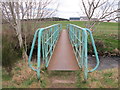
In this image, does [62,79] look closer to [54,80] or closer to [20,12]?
[54,80]

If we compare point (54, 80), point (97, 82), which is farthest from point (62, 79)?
point (97, 82)

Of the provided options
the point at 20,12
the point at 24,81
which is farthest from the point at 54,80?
the point at 20,12

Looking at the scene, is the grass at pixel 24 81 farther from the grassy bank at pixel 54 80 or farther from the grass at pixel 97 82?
the grass at pixel 97 82

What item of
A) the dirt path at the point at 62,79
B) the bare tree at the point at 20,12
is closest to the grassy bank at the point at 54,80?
the dirt path at the point at 62,79

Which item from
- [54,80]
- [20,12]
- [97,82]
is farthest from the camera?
[20,12]

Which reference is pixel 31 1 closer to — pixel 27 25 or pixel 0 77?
pixel 27 25

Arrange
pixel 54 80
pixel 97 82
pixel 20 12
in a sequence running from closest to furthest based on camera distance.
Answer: pixel 97 82 < pixel 54 80 < pixel 20 12

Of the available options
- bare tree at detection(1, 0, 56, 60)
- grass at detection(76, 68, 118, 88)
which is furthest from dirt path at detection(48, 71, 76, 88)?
bare tree at detection(1, 0, 56, 60)

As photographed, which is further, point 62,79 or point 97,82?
point 62,79

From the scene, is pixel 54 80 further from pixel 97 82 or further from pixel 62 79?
pixel 97 82

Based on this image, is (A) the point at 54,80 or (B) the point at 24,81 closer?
(B) the point at 24,81

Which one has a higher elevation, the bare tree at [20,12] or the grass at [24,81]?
the bare tree at [20,12]

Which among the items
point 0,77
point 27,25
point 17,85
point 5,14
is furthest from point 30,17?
point 17,85

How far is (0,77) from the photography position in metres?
3.56
